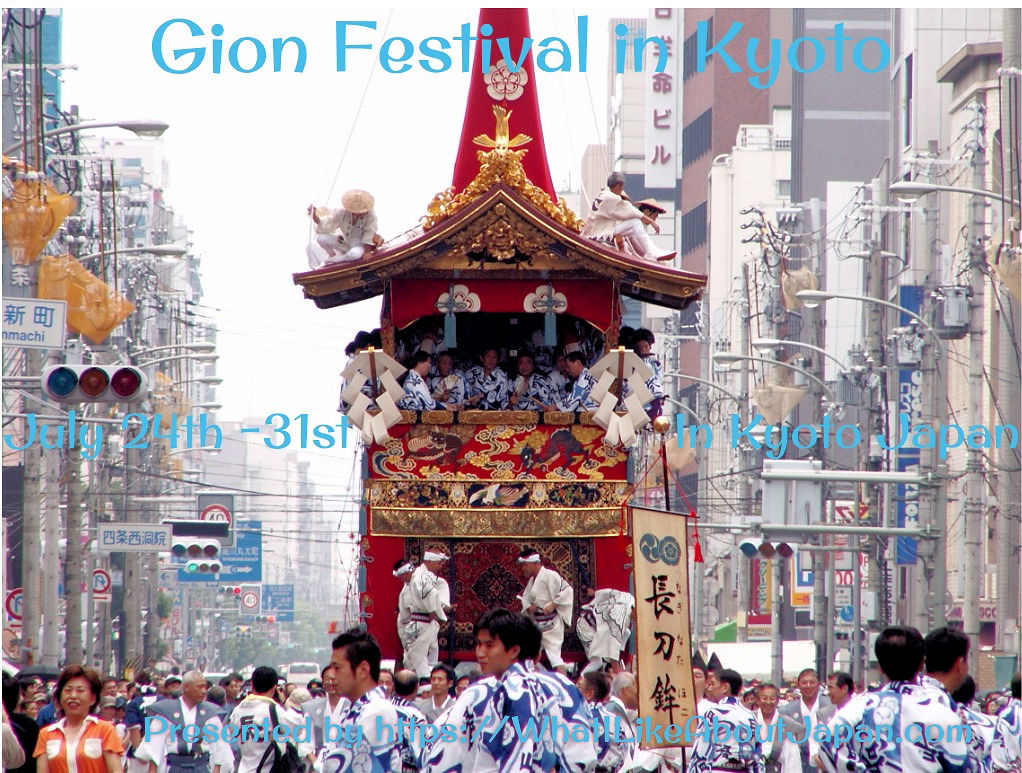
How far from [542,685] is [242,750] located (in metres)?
3.91

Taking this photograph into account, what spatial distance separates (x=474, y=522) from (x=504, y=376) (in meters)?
1.54

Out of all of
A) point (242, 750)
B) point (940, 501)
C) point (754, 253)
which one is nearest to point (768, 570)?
point (754, 253)

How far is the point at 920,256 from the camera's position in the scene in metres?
41.4

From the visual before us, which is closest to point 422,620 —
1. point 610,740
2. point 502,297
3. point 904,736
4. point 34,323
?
point 502,297

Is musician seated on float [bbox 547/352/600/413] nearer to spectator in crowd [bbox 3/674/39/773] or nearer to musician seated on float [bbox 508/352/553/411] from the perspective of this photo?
musician seated on float [bbox 508/352/553/411]

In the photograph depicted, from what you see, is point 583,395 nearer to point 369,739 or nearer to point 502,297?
point 502,297

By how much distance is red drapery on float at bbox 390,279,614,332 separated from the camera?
1503cm

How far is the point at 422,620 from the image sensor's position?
1462 cm

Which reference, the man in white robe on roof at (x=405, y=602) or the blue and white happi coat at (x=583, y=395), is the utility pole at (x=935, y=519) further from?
the man in white robe on roof at (x=405, y=602)

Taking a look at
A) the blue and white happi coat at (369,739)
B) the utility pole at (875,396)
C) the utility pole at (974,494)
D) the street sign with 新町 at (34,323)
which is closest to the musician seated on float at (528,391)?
the street sign with 新町 at (34,323)

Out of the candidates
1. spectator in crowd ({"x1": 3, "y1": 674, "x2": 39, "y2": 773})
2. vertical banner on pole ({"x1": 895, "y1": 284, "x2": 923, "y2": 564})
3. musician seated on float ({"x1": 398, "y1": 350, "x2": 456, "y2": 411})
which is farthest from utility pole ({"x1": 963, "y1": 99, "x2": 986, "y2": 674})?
spectator in crowd ({"x1": 3, "y1": 674, "x2": 39, "y2": 773})

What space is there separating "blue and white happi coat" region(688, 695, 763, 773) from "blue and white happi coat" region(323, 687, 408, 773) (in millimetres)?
3134

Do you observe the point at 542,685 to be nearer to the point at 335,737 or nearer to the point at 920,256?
the point at 335,737

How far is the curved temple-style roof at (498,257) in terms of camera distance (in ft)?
48.1
